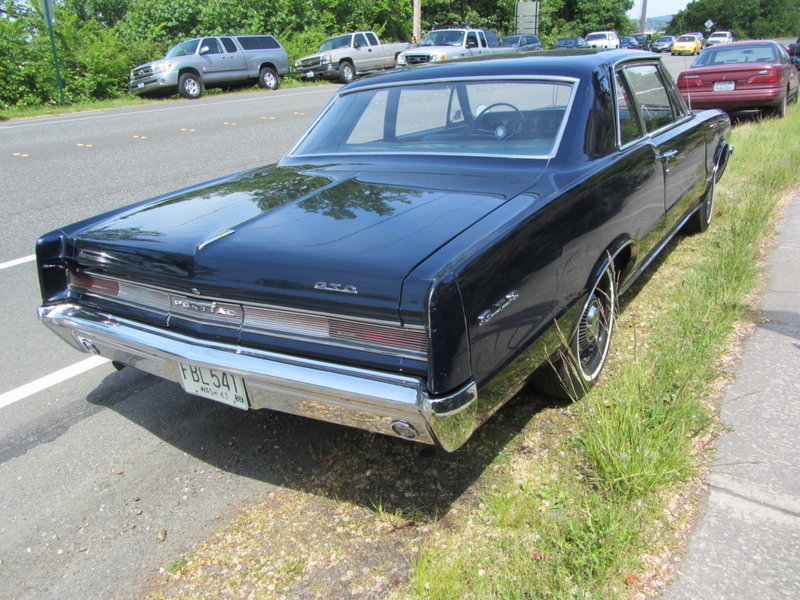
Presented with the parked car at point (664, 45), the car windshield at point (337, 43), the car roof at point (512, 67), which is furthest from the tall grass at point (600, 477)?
the parked car at point (664, 45)

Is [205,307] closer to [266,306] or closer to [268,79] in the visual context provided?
[266,306]

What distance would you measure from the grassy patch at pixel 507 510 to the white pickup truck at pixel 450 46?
19.4 metres

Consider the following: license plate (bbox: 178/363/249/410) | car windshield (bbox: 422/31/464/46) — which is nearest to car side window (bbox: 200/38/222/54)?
car windshield (bbox: 422/31/464/46)

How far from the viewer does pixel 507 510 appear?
2.45 m

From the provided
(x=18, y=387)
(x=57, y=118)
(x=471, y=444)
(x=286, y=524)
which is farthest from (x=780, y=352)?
(x=57, y=118)

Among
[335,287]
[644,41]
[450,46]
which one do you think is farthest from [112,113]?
[644,41]

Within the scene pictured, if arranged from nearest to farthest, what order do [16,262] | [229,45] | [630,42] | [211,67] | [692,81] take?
[16,262]
[692,81]
[211,67]
[229,45]
[630,42]

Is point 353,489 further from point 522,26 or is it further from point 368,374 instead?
point 522,26

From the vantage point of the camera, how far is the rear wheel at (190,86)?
18.6 m

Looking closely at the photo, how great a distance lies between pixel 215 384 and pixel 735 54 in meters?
12.0

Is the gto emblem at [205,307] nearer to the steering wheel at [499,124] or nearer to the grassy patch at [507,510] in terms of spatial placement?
the grassy patch at [507,510]

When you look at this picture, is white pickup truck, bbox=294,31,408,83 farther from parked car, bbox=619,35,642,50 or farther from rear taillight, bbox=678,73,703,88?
parked car, bbox=619,35,642,50

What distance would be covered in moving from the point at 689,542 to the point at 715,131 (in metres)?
4.12

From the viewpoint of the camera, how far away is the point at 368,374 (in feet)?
7.28
